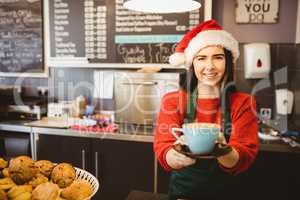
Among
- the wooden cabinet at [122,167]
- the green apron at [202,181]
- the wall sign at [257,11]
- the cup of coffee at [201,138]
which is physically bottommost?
the wooden cabinet at [122,167]

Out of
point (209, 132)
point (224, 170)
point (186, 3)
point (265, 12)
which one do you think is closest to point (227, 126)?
point (224, 170)

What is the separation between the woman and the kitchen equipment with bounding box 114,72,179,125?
774mm

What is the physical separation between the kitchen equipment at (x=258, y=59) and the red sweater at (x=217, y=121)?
→ 3.29 feet

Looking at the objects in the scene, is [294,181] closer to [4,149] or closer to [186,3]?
[186,3]

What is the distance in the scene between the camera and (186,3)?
52.1 inches

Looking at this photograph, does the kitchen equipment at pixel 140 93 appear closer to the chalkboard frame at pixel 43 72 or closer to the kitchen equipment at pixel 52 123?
the kitchen equipment at pixel 52 123

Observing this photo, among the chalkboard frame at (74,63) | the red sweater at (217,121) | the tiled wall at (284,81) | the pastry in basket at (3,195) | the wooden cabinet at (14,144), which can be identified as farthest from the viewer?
the chalkboard frame at (74,63)

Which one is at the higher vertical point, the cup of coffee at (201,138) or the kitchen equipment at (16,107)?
the cup of coffee at (201,138)

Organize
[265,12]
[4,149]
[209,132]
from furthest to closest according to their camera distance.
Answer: [4,149] → [265,12] → [209,132]

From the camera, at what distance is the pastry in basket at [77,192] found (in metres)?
0.76

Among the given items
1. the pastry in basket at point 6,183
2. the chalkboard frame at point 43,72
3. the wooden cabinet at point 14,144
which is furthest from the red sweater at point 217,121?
the chalkboard frame at point 43,72

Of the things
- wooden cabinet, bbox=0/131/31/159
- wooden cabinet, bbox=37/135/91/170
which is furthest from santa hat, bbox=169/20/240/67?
wooden cabinet, bbox=0/131/31/159

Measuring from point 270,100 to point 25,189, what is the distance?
7.09 feet

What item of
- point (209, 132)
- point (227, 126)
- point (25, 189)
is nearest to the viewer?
point (25, 189)
